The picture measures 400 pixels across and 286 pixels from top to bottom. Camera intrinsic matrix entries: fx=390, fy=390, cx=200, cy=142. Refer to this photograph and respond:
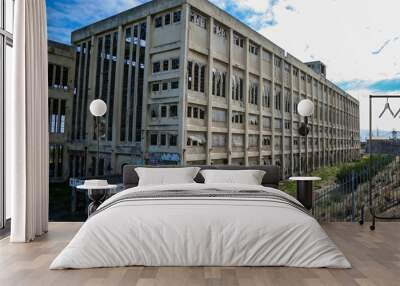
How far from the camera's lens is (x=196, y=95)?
485cm

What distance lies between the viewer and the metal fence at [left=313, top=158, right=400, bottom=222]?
501cm

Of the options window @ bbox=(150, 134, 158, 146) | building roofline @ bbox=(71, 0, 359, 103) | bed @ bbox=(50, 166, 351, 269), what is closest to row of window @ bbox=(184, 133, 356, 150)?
window @ bbox=(150, 134, 158, 146)

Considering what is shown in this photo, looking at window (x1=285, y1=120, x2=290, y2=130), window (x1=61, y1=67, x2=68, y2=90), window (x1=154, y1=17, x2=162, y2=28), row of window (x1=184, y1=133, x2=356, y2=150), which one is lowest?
row of window (x1=184, y1=133, x2=356, y2=150)

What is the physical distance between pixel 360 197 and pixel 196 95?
2.50 meters

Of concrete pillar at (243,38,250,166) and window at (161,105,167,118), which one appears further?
concrete pillar at (243,38,250,166)

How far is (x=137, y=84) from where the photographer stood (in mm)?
4949

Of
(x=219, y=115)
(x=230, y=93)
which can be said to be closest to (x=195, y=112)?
(x=219, y=115)

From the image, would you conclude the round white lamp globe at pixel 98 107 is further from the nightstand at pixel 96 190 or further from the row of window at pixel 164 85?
the nightstand at pixel 96 190

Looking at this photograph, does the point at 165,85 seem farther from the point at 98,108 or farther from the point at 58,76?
the point at 58,76

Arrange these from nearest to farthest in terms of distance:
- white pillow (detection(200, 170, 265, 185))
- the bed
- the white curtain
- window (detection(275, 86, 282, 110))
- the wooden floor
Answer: the wooden floor
the bed
the white curtain
white pillow (detection(200, 170, 265, 185))
window (detection(275, 86, 282, 110))

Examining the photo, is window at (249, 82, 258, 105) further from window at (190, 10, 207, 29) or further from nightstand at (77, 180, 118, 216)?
nightstand at (77, 180, 118, 216)

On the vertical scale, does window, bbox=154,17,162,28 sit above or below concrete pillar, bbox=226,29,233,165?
above

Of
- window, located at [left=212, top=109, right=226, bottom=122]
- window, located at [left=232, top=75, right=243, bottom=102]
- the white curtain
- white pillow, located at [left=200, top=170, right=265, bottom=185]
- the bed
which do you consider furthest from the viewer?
window, located at [left=232, top=75, right=243, bottom=102]

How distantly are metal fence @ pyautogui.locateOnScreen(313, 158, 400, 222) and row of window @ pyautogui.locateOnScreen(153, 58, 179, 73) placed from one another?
8.16 ft
